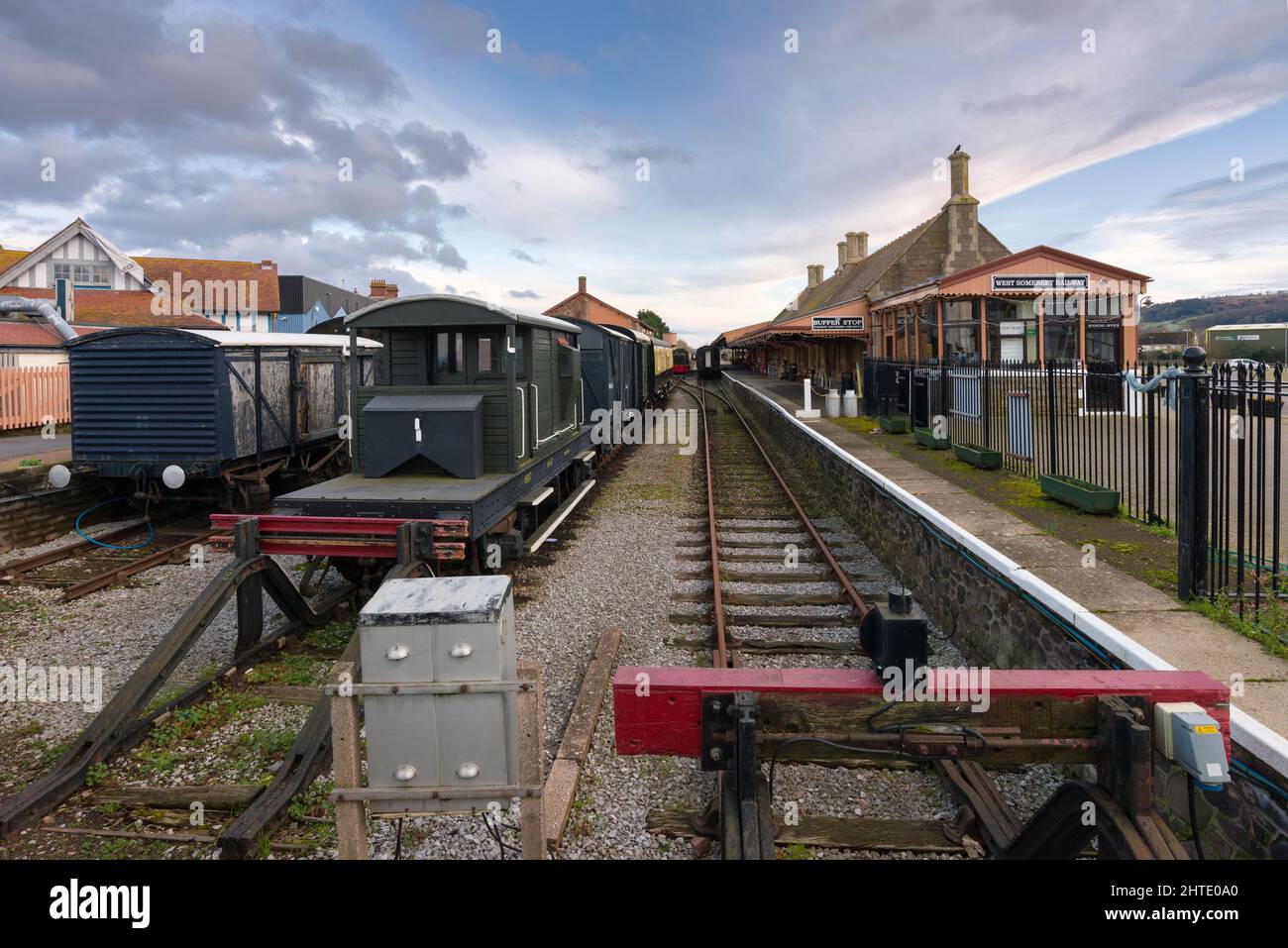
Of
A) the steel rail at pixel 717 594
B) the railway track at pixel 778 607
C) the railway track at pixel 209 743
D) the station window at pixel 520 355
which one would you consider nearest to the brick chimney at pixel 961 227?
the railway track at pixel 778 607

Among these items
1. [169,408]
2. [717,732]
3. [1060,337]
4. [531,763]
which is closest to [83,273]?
[169,408]

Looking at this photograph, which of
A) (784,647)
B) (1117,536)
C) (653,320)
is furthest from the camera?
(653,320)

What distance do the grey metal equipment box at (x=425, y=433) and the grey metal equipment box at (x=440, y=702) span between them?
5334 millimetres

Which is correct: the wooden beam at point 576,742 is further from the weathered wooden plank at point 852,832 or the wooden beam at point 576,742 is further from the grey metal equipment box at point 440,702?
the grey metal equipment box at point 440,702

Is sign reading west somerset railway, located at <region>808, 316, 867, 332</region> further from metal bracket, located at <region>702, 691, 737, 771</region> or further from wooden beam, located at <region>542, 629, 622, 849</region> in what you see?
metal bracket, located at <region>702, 691, 737, 771</region>

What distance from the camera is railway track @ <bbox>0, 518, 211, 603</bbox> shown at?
906 centimetres

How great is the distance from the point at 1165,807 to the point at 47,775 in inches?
235

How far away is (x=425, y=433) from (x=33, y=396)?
18318 millimetres

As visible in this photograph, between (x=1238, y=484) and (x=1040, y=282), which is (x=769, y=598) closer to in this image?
(x=1238, y=484)

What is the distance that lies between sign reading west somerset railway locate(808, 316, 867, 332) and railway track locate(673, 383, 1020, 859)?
482 inches

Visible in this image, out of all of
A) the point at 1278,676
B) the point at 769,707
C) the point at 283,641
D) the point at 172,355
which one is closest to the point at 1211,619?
the point at 1278,676

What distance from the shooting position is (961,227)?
102 feet
